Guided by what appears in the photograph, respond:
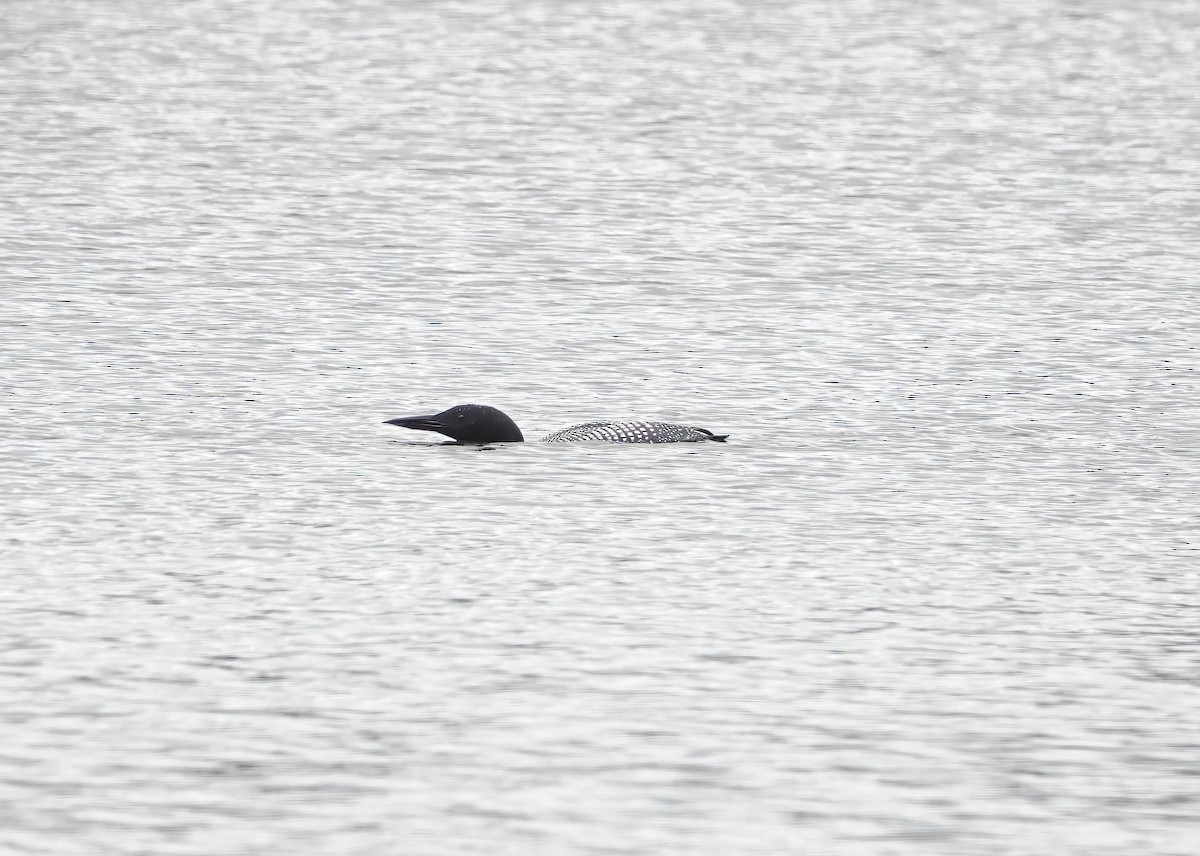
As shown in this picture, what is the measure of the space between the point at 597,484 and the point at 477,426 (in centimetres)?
153

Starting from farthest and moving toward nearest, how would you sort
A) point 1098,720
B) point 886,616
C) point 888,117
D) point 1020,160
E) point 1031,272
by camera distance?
point 888,117 < point 1020,160 < point 1031,272 < point 886,616 < point 1098,720

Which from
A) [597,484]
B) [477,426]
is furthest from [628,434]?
[597,484]

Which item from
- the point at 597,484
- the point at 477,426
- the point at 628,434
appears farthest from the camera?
the point at 628,434

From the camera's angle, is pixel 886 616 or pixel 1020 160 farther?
pixel 1020 160

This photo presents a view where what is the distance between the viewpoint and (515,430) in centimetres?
1723

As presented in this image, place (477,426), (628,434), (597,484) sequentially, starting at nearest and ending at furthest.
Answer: (597,484) → (477,426) → (628,434)

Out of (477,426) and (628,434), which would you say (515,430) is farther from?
(628,434)

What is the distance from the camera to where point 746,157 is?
111 ft

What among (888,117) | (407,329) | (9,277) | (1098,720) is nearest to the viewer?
(1098,720)

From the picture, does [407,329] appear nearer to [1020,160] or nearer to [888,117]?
[1020,160]

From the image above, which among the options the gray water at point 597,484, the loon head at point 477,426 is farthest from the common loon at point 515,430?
the gray water at point 597,484

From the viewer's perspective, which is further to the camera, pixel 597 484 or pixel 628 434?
pixel 628 434

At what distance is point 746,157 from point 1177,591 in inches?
824

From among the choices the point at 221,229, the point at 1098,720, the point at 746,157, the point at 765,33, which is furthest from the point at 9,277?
the point at 765,33
